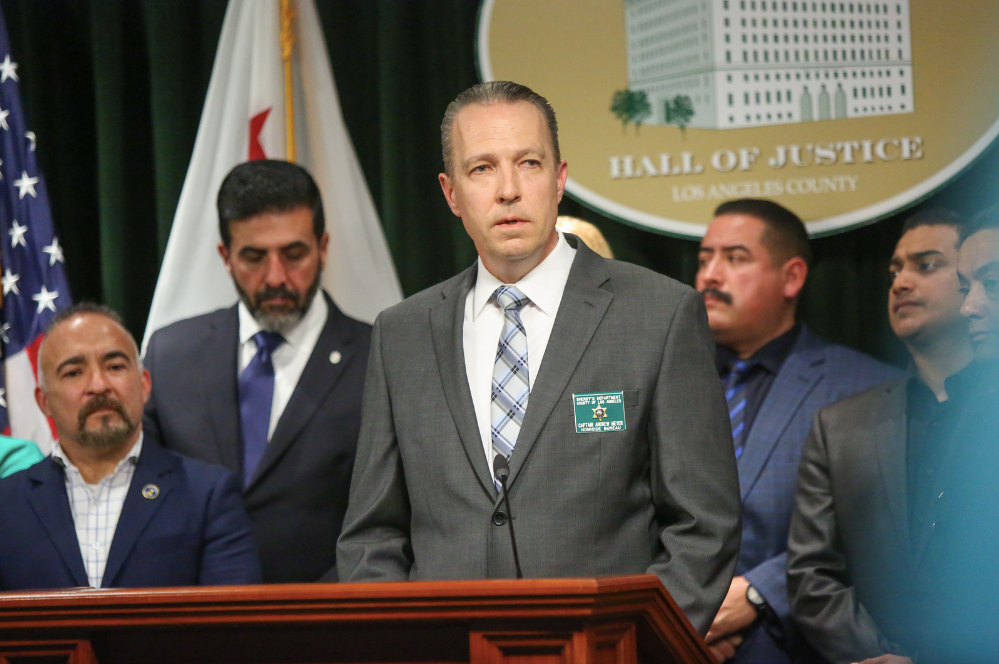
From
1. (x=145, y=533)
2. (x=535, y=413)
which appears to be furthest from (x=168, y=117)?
(x=535, y=413)

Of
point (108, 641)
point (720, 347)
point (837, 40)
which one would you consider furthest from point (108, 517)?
point (837, 40)

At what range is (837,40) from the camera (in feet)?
11.4

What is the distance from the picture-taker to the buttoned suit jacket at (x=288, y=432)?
11.2 ft

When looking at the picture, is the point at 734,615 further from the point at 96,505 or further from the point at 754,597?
the point at 96,505

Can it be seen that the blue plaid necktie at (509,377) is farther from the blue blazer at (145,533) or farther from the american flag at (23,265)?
the american flag at (23,265)

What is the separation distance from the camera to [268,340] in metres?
3.60

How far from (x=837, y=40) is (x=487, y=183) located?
6.16ft

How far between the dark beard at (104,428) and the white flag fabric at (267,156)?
2.20 feet

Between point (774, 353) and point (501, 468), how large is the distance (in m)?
1.68

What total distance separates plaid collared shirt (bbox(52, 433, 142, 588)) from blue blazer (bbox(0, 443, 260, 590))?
0.03 m

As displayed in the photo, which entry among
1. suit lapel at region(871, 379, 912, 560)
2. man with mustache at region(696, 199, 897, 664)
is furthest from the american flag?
suit lapel at region(871, 379, 912, 560)

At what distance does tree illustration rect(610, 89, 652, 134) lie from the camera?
3.59m

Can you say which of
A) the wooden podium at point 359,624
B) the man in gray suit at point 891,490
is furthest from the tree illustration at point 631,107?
the wooden podium at point 359,624

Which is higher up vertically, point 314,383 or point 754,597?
point 314,383
